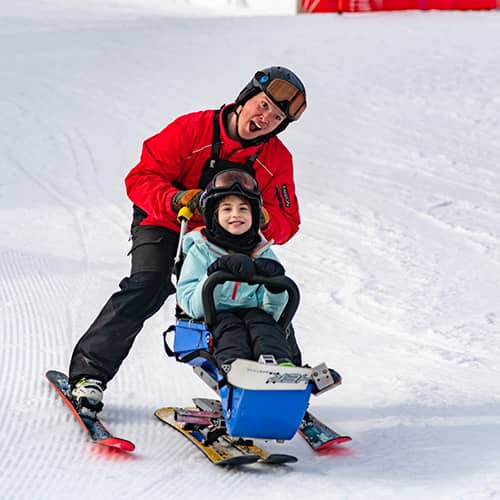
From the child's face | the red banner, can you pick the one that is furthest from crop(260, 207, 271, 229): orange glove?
the red banner

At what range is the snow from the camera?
400 centimetres

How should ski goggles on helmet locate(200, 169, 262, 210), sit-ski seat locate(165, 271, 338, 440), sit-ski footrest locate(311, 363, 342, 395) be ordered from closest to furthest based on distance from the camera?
sit-ski seat locate(165, 271, 338, 440)
sit-ski footrest locate(311, 363, 342, 395)
ski goggles on helmet locate(200, 169, 262, 210)

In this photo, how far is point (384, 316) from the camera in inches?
258

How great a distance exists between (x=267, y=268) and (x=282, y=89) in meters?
0.97

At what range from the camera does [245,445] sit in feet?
13.4

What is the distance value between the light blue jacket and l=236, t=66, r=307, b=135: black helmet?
0.70m

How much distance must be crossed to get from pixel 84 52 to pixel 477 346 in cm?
1011

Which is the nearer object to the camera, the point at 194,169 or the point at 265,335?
the point at 265,335

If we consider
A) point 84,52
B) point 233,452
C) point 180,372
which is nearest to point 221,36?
point 84,52

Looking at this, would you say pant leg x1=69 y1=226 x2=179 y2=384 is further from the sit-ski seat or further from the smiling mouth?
the smiling mouth

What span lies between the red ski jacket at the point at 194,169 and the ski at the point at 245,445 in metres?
0.81

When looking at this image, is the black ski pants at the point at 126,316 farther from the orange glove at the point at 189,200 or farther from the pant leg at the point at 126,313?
the orange glove at the point at 189,200

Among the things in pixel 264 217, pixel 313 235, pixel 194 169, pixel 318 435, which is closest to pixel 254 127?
pixel 194 169

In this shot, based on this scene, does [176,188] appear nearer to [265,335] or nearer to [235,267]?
[235,267]
